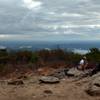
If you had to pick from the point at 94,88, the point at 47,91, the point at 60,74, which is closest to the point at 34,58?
the point at 60,74

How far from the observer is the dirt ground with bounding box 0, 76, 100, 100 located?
1312 centimetres

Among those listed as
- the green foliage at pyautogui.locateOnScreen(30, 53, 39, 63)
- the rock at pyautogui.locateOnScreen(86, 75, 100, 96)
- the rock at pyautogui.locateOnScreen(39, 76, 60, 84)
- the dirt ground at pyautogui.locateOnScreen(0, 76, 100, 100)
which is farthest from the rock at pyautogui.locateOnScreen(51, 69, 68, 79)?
the green foliage at pyautogui.locateOnScreen(30, 53, 39, 63)

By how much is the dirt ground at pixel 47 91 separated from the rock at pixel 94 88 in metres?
0.17

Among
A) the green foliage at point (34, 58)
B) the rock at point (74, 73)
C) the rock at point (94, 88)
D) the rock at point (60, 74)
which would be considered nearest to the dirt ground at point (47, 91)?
the rock at point (94, 88)

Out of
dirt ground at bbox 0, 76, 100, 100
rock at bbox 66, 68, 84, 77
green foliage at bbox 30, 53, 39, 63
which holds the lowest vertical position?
dirt ground at bbox 0, 76, 100, 100

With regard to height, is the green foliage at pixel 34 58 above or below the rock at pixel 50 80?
above

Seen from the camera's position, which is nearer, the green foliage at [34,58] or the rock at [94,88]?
the rock at [94,88]

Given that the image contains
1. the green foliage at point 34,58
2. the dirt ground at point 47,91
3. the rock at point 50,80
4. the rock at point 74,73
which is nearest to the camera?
the dirt ground at point 47,91

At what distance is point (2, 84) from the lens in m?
15.1

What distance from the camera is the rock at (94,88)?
13.2 metres

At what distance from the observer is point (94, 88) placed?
13.4m

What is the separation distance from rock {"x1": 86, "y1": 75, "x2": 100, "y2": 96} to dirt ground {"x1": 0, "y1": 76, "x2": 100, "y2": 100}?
172 mm

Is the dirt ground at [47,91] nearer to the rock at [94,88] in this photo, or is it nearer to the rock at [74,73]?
the rock at [94,88]

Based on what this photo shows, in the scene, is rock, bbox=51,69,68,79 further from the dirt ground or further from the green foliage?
the green foliage
